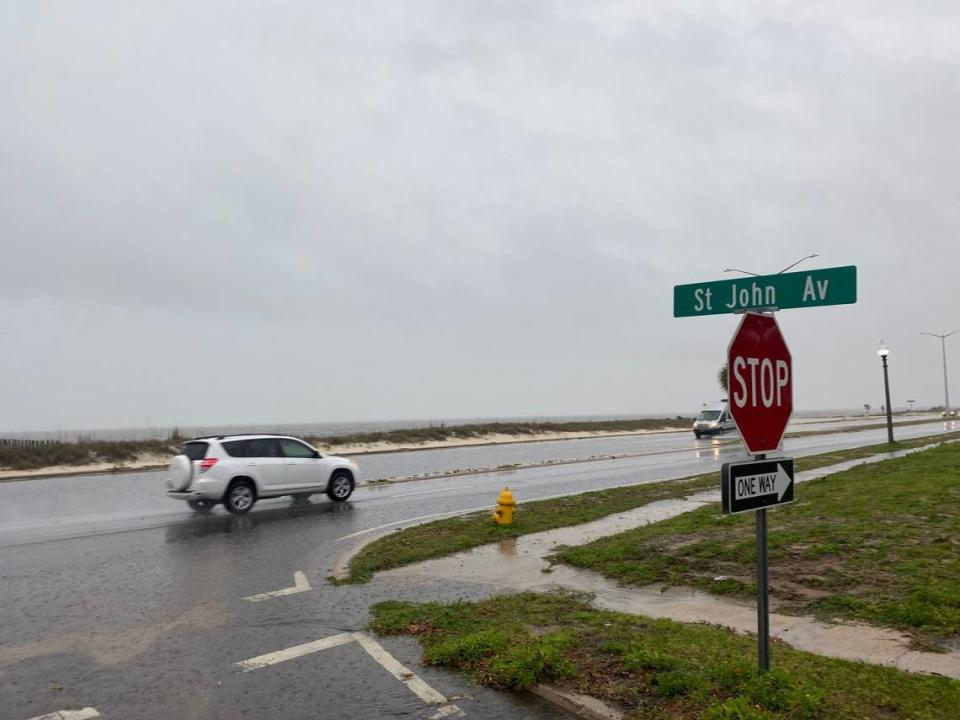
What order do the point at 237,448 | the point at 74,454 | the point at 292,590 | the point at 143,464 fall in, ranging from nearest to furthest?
the point at 292,590 < the point at 237,448 < the point at 143,464 < the point at 74,454

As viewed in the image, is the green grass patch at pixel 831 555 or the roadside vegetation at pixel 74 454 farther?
the roadside vegetation at pixel 74 454

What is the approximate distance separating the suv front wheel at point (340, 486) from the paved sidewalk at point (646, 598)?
7066 millimetres

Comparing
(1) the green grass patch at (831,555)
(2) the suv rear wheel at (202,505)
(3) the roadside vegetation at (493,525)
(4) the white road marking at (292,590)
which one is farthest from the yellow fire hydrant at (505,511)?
(2) the suv rear wheel at (202,505)

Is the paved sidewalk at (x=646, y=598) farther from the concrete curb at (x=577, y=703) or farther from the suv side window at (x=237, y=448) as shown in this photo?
the suv side window at (x=237, y=448)


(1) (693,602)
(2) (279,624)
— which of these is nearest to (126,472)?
(2) (279,624)

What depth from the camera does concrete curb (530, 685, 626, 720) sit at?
4.83 metres

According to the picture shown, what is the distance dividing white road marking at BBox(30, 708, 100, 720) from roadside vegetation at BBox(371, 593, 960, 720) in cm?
240

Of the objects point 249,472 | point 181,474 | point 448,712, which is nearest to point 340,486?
point 249,472

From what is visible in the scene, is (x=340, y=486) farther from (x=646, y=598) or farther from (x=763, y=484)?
(x=763, y=484)

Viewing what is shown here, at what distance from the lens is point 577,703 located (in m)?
5.01

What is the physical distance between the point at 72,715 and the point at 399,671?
226 centimetres

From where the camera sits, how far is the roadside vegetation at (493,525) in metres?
10.4

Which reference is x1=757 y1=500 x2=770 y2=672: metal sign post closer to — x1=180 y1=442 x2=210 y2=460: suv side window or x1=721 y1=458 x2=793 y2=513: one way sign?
x1=721 y1=458 x2=793 y2=513: one way sign

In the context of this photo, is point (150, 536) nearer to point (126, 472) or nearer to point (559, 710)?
point (559, 710)
